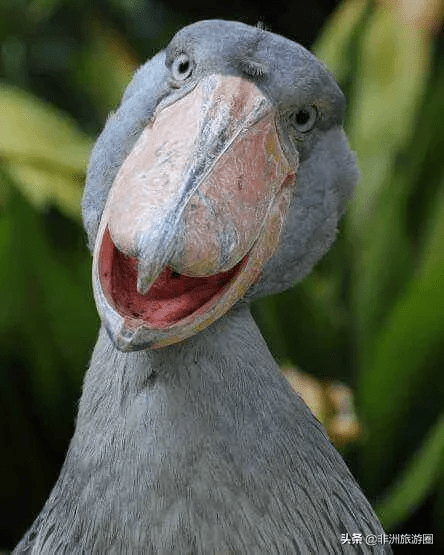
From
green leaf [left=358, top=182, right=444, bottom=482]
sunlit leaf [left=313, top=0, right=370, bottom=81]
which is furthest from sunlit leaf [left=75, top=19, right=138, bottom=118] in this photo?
green leaf [left=358, top=182, right=444, bottom=482]

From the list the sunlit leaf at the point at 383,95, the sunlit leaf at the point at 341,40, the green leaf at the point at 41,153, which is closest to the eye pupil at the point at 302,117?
the green leaf at the point at 41,153

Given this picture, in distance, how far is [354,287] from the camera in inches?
97.1

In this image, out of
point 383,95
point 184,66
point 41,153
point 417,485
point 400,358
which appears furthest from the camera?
point 383,95

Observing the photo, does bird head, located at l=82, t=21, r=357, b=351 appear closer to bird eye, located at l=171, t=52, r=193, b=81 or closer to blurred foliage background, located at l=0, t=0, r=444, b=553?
bird eye, located at l=171, t=52, r=193, b=81

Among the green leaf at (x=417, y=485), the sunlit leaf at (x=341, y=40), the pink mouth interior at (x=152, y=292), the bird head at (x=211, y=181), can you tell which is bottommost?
the green leaf at (x=417, y=485)

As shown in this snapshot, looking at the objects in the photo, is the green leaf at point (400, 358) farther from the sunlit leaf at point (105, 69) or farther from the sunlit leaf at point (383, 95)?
the sunlit leaf at point (105, 69)

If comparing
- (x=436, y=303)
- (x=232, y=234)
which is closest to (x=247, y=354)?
(x=232, y=234)

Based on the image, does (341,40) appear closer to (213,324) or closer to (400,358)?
(400,358)

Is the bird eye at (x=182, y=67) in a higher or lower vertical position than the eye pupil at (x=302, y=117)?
higher

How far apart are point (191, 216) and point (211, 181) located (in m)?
0.06

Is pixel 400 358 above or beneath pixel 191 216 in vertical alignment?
beneath

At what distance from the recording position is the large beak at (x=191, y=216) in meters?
0.91

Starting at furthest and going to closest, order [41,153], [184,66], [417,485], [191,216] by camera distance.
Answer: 1. [41,153]
2. [417,485]
3. [184,66]
4. [191,216]

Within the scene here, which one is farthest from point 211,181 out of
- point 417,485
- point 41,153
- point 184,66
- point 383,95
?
point 383,95
